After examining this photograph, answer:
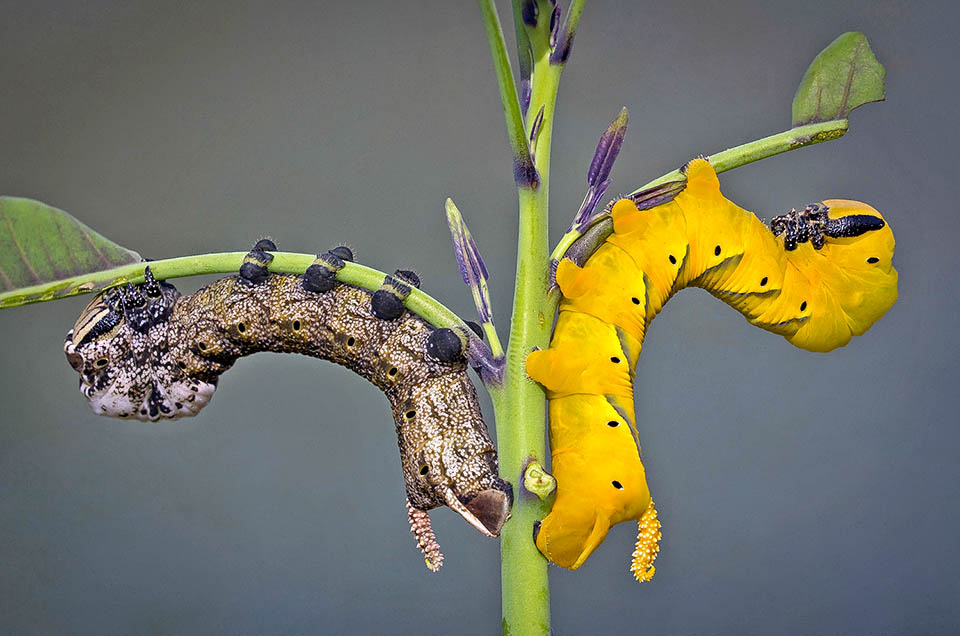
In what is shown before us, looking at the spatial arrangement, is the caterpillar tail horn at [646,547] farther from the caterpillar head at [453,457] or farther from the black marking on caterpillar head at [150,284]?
the black marking on caterpillar head at [150,284]

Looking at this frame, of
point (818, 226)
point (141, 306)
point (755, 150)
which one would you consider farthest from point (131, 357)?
point (818, 226)

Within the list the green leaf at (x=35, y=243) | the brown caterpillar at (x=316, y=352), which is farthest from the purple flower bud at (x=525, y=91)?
the green leaf at (x=35, y=243)

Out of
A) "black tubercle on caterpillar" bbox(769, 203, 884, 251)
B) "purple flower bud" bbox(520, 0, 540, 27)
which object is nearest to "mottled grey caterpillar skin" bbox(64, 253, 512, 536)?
"purple flower bud" bbox(520, 0, 540, 27)

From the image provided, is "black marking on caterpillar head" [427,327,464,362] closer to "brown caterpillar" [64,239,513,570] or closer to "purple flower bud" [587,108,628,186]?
"brown caterpillar" [64,239,513,570]

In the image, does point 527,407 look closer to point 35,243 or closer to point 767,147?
point 767,147

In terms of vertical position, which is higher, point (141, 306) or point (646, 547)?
point (141, 306)

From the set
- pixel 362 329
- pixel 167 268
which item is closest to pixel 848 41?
pixel 362 329
